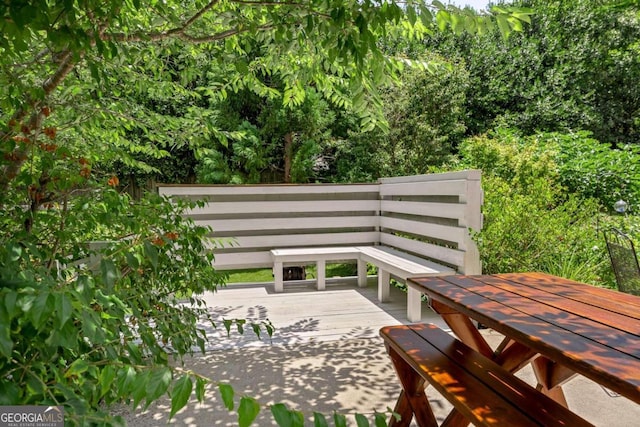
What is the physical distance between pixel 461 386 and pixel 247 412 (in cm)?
103

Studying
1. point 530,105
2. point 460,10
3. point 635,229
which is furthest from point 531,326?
point 530,105

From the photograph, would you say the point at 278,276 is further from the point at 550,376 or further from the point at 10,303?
the point at 10,303

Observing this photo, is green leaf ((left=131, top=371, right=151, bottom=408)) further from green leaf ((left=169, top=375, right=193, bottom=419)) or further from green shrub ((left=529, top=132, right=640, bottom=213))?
green shrub ((left=529, top=132, right=640, bottom=213))

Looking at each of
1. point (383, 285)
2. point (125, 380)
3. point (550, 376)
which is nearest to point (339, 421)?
point (125, 380)

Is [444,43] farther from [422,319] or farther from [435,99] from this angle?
[422,319]

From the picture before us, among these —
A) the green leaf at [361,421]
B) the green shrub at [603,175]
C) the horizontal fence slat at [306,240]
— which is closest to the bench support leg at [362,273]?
the horizontal fence slat at [306,240]

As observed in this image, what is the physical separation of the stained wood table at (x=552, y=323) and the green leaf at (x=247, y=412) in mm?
868

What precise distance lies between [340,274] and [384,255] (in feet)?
8.22

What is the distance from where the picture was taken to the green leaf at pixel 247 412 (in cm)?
65

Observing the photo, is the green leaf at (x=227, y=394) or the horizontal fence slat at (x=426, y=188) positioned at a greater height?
the horizontal fence slat at (x=426, y=188)

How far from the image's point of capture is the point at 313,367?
255 cm

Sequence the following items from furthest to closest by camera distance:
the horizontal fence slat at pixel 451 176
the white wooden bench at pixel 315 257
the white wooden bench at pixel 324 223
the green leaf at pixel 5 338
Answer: the white wooden bench at pixel 315 257 → the white wooden bench at pixel 324 223 → the horizontal fence slat at pixel 451 176 → the green leaf at pixel 5 338

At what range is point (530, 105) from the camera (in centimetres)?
880

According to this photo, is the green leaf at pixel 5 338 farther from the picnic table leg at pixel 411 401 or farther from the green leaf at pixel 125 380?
the picnic table leg at pixel 411 401
